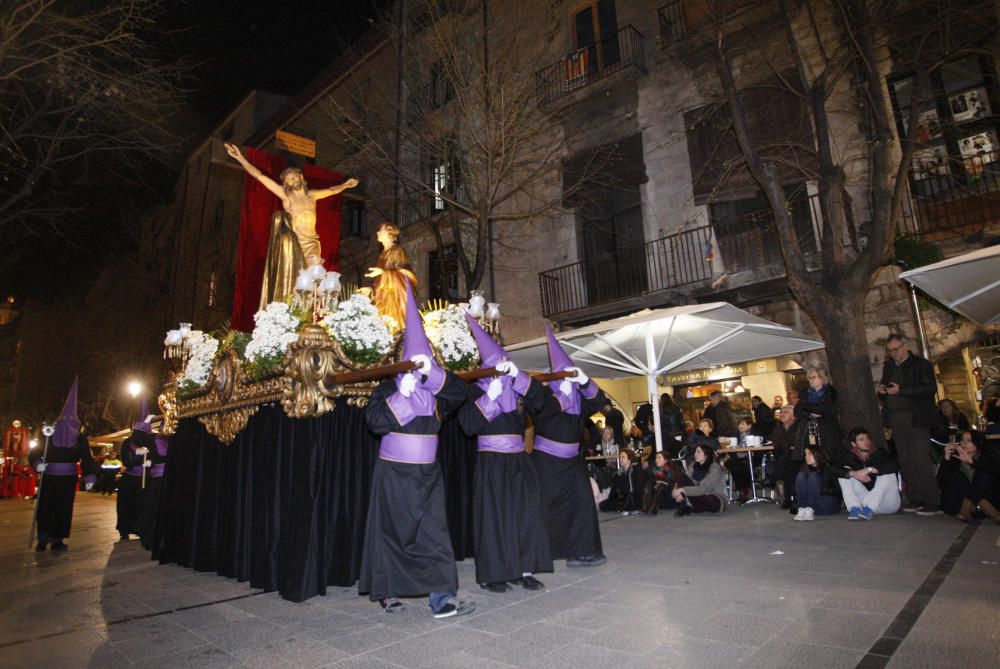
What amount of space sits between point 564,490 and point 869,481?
4.74m

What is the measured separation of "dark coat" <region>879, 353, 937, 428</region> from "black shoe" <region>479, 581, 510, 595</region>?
250 inches

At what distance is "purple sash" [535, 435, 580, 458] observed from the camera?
611 centimetres

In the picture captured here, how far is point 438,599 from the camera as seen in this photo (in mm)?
4469

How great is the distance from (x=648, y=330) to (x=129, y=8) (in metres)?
10.7

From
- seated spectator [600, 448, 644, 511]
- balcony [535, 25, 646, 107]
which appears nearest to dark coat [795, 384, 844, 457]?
seated spectator [600, 448, 644, 511]

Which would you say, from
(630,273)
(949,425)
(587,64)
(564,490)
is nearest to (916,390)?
(949,425)

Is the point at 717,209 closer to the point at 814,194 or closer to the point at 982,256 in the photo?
the point at 814,194

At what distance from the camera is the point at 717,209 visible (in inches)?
594

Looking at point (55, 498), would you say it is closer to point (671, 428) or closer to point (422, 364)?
point (422, 364)

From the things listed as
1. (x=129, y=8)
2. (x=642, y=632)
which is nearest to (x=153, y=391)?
(x=129, y=8)

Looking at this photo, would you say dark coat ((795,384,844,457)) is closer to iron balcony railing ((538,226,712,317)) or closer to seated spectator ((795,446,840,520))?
seated spectator ((795,446,840,520))

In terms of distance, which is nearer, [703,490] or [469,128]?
[703,490]

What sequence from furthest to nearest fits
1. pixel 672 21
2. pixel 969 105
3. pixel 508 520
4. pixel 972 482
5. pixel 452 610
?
pixel 672 21 → pixel 969 105 → pixel 972 482 → pixel 508 520 → pixel 452 610

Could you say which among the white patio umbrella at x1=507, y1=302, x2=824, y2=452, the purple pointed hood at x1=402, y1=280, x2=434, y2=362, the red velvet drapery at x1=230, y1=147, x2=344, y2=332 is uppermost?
the red velvet drapery at x1=230, y1=147, x2=344, y2=332
